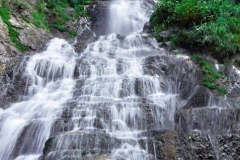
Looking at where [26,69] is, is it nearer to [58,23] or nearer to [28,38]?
Result: [28,38]

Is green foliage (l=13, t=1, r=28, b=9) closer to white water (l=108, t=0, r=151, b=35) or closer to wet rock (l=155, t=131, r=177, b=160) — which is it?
white water (l=108, t=0, r=151, b=35)

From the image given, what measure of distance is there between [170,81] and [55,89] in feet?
13.4

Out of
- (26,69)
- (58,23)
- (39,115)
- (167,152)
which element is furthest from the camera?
(58,23)

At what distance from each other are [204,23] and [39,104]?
7.13 metres

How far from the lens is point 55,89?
11.3 m

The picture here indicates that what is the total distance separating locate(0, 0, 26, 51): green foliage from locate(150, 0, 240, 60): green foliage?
6085mm

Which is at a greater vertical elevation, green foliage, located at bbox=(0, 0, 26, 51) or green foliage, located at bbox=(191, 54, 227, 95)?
green foliage, located at bbox=(0, 0, 26, 51)

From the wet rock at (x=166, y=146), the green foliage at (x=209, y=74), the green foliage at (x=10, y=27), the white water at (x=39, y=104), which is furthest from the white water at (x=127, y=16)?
the wet rock at (x=166, y=146)

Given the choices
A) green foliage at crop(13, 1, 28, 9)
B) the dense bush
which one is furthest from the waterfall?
green foliage at crop(13, 1, 28, 9)

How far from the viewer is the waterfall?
804 centimetres

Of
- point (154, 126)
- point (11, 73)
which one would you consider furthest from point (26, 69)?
point (154, 126)

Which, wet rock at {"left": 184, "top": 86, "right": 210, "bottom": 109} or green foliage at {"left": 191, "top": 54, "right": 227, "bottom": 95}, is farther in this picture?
green foliage at {"left": 191, "top": 54, "right": 227, "bottom": 95}

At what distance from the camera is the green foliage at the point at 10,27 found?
13.8 meters

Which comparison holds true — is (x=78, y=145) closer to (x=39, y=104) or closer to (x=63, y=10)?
(x=39, y=104)
